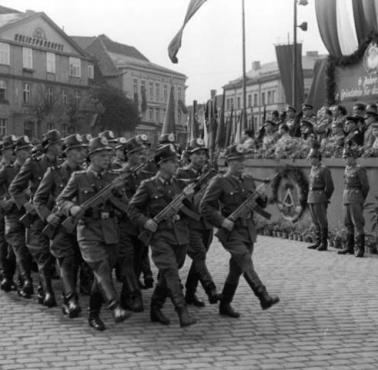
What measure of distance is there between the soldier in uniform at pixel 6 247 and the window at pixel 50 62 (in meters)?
60.3

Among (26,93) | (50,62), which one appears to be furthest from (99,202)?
(50,62)

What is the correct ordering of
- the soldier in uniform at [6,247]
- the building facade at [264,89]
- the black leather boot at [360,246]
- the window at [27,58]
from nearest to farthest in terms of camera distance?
the soldier in uniform at [6,247] < the black leather boot at [360,246] < the window at [27,58] < the building facade at [264,89]

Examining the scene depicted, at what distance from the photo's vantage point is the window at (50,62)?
68650mm

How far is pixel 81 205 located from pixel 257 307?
243 cm

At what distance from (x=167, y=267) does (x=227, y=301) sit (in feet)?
3.16

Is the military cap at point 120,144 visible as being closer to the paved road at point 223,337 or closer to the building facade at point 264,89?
the paved road at point 223,337

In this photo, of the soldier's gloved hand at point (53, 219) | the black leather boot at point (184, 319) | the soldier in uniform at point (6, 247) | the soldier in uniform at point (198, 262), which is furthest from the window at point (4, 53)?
the black leather boot at point (184, 319)

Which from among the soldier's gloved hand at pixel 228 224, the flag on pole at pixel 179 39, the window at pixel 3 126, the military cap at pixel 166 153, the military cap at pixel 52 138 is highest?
the flag on pole at pixel 179 39

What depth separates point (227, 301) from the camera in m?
7.76

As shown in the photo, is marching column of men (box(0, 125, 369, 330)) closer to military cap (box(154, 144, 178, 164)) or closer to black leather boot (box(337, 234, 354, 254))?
military cap (box(154, 144, 178, 164))

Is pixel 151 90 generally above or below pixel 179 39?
above

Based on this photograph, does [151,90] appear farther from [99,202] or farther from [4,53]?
[99,202]

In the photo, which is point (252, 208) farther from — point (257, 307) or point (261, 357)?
point (261, 357)

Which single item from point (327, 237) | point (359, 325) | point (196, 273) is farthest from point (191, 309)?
point (327, 237)
